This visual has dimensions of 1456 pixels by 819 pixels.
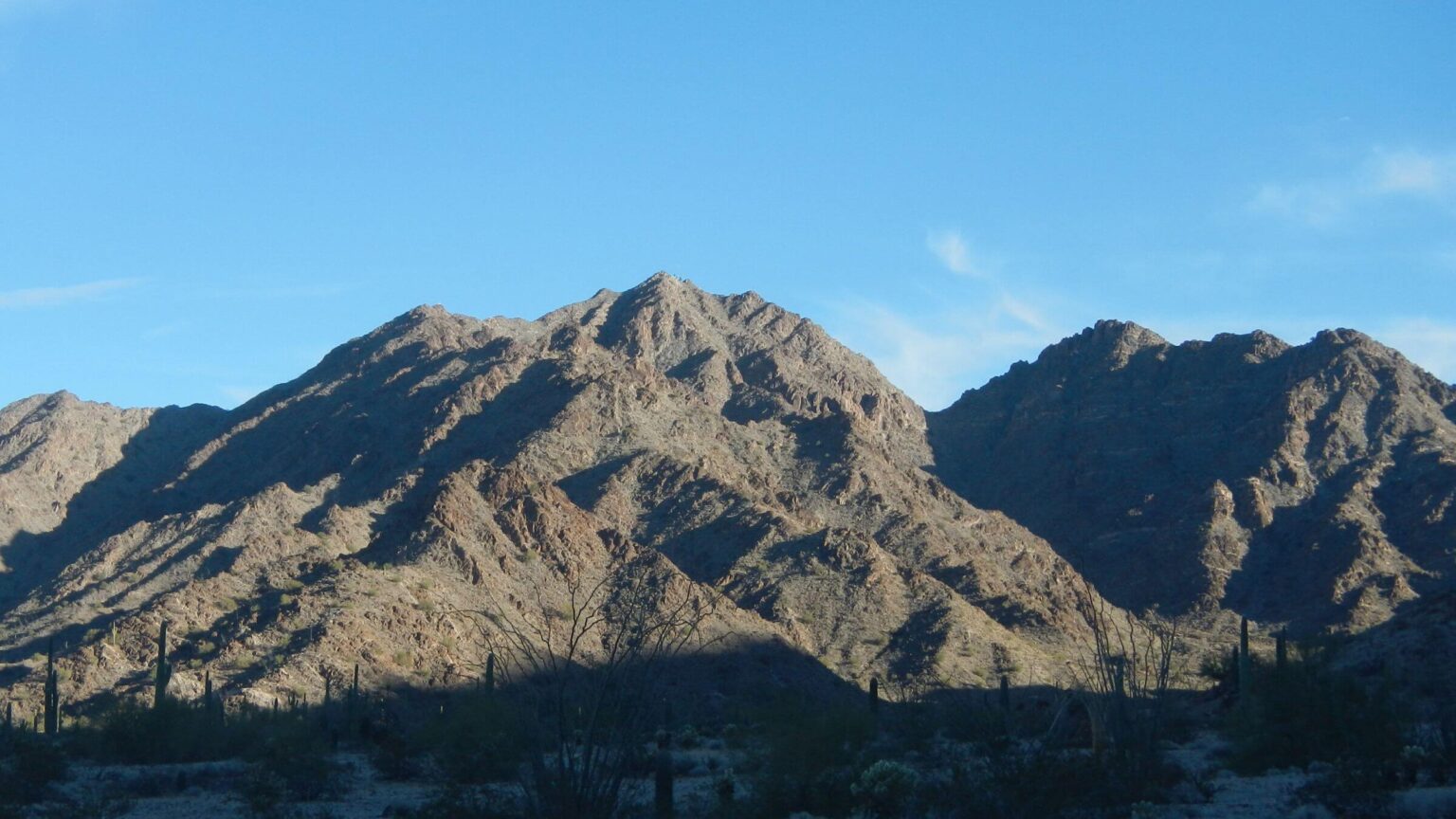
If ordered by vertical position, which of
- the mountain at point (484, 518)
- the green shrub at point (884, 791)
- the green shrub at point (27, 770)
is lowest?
the green shrub at point (884, 791)

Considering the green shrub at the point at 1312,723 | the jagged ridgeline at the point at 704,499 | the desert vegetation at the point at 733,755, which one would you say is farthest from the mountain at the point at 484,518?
the green shrub at the point at 1312,723

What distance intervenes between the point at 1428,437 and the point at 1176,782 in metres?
96.4

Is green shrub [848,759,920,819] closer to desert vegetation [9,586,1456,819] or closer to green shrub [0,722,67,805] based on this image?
desert vegetation [9,586,1456,819]

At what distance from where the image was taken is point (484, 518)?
277ft

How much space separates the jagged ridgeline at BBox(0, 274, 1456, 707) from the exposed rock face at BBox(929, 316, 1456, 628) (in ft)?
1.04

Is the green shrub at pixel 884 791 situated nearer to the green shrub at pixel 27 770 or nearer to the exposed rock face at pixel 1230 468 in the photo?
the green shrub at pixel 27 770

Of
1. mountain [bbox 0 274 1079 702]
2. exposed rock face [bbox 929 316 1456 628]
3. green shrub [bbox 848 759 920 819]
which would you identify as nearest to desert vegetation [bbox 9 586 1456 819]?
green shrub [bbox 848 759 920 819]

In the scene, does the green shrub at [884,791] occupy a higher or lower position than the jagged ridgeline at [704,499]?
lower

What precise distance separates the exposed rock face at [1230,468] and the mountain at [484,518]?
849 cm

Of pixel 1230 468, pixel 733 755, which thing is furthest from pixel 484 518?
pixel 1230 468

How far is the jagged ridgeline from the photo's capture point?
73.0 metres

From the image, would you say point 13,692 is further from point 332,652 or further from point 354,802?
point 354,802

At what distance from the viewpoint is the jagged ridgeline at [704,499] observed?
73.0 meters

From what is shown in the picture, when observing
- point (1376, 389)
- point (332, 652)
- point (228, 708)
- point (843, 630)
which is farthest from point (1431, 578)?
point (228, 708)
